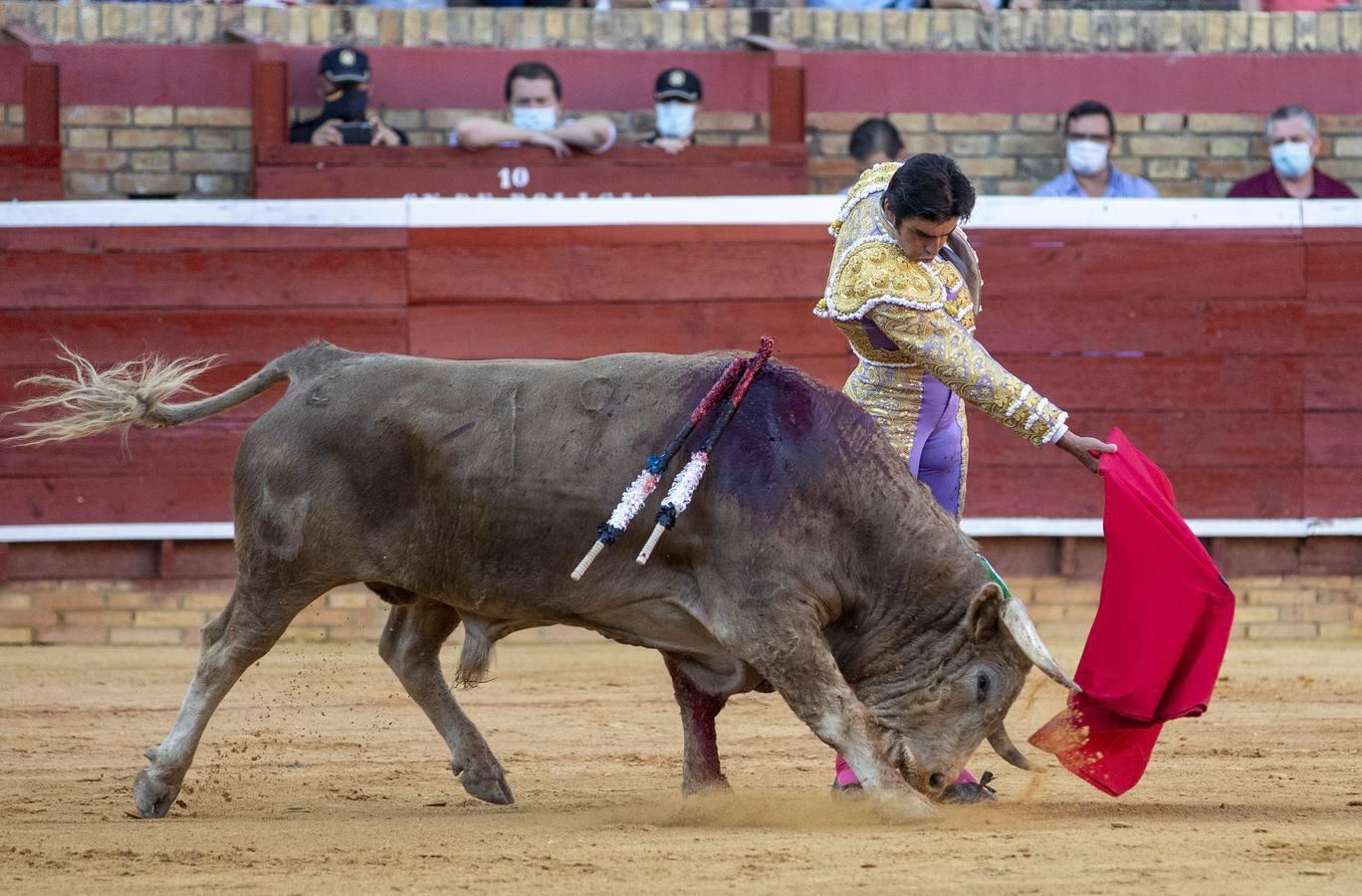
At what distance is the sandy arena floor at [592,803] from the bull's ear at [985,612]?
28 centimetres

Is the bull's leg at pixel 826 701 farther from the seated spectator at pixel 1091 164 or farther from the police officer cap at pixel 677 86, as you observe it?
the seated spectator at pixel 1091 164

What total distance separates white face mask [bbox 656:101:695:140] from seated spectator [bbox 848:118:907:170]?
66cm

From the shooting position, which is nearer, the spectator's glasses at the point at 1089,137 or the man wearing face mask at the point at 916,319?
the man wearing face mask at the point at 916,319

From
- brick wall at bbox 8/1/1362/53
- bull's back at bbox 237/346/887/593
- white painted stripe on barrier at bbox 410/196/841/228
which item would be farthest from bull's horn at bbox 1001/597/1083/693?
brick wall at bbox 8/1/1362/53

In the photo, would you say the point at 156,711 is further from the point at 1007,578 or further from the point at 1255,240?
the point at 1255,240

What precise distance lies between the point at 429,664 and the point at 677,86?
3742mm

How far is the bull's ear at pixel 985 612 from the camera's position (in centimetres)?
383

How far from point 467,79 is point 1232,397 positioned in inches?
126

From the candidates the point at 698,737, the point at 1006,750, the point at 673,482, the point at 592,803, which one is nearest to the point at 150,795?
the point at 592,803

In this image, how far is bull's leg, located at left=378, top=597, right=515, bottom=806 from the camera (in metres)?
4.36

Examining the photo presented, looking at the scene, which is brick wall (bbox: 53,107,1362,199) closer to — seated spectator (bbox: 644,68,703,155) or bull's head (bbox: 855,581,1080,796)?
seated spectator (bbox: 644,68,703,155)

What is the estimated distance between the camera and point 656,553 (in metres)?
3.95

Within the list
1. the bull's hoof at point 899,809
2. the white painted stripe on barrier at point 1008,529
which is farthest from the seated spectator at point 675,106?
the bull's hoof at point 899,809

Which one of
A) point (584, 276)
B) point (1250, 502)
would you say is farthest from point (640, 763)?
point (1250, 502)
